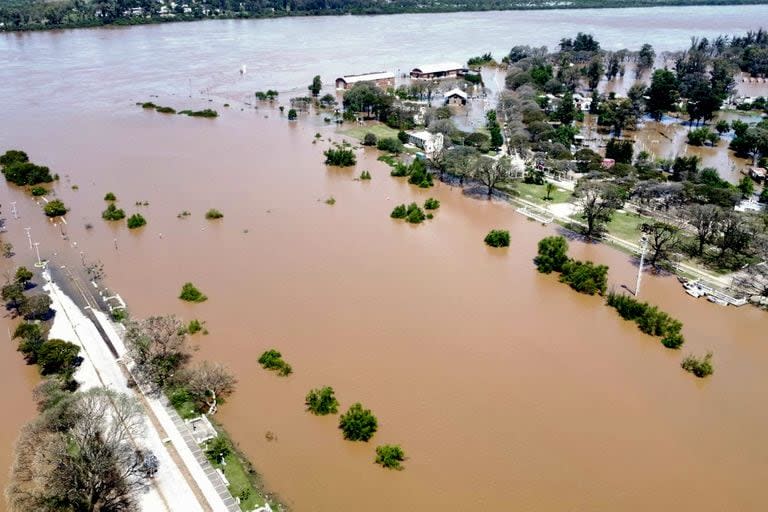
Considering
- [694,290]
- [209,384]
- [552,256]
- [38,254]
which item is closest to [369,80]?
[552,256]

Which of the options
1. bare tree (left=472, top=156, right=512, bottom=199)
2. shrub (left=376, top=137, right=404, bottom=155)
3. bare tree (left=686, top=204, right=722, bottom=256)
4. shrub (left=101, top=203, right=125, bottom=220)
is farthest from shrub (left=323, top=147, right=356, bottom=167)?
bare tree (left=686, top=204, right=722, bottom=256)

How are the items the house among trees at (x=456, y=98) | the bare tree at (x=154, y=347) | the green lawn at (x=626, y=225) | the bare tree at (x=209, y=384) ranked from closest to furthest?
the bare tree at (x=209, y=384), the bare tree at (x=154, y=347), the green lawn at (x=626, y=225), the house among trees at (x=456, y=98)

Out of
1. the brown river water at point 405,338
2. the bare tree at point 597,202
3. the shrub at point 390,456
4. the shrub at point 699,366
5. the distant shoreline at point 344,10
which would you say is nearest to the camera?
the brown river water at point 405,338

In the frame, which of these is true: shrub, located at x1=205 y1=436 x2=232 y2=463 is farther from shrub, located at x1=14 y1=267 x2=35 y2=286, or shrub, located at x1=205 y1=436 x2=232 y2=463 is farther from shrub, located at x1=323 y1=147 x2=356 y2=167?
shrub, located at x1=323 y1=147 x2=356 y2=167

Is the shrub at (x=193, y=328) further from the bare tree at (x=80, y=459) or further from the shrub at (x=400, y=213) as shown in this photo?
the shrub at (x=400, y=213)

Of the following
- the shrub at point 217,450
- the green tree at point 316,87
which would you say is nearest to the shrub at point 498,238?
the shrub at point 217,450

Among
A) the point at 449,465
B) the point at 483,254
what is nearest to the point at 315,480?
the point at 449,465
